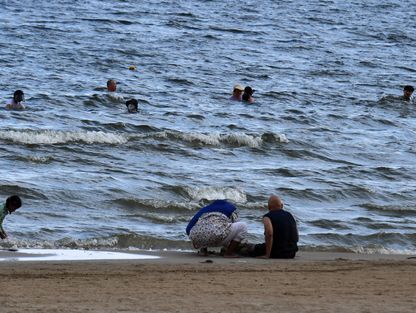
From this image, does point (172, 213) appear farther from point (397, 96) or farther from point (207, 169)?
point (397, 96)

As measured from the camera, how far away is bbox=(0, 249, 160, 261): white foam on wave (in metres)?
12.1

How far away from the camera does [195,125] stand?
25641 millimetres

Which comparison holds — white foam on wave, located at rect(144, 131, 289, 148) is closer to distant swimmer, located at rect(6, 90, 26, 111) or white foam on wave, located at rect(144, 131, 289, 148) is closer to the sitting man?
distant swimmer, located at rect(6, 90, 26, 111)

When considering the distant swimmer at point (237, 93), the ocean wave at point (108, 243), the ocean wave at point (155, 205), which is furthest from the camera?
the distant swimmer at point (237, 93)

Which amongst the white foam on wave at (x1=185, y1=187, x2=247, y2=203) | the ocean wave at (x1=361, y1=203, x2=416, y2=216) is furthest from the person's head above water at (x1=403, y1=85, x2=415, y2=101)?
the white foam on wave at (x1=185, y1=187, x2=247, y2=203)

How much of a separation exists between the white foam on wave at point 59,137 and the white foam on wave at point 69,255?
8.79 m

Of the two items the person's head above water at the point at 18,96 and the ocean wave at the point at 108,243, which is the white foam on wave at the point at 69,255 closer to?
the ocean wave at the point at 108,243

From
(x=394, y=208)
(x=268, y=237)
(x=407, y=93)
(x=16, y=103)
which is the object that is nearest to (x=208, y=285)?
(x=268, y=237)

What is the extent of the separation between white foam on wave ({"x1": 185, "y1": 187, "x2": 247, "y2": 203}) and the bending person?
413cm

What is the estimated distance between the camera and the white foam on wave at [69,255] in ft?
39.6

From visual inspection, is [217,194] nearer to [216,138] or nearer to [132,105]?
[216,138]

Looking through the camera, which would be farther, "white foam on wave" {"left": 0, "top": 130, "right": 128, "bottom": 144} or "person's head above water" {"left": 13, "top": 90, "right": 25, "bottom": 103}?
"person's head above water" {"left": 13, "top": 90, "right": 25, "bottom": 103}

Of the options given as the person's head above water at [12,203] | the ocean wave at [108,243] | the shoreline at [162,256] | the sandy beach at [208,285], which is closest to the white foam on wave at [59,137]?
the ocean wave at [108,243]

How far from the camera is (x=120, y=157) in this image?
21.0 meters
